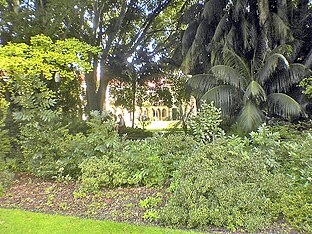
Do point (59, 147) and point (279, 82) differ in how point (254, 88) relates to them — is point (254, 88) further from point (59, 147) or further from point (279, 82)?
point (59, 147)

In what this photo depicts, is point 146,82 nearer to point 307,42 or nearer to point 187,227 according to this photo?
point 307,42

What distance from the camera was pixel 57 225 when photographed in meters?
3.42

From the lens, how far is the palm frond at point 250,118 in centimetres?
735

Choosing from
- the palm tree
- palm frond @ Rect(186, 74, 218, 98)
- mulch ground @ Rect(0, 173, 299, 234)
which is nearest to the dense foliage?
mulch ground @ Rect(0, 173, 299, 234)

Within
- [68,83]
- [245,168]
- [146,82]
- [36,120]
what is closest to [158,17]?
[146,82]

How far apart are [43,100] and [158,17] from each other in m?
10.1

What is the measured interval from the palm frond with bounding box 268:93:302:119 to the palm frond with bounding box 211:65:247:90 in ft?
3.43

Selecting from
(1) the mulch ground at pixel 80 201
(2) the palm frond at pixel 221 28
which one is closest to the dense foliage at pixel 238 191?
(1) the mulch ground at pixel 80 201

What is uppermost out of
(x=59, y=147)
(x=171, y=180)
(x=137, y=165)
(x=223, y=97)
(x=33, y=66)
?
(x=33, y=66)

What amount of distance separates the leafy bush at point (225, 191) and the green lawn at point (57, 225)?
1.30ft

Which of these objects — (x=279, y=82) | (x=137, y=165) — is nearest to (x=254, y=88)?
(x=279, y=82)

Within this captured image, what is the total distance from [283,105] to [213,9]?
485 cm

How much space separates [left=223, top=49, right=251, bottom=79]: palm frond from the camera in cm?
854

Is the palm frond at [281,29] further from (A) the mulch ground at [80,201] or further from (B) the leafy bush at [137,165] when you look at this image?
(A) the mulch ground at [80,201]
